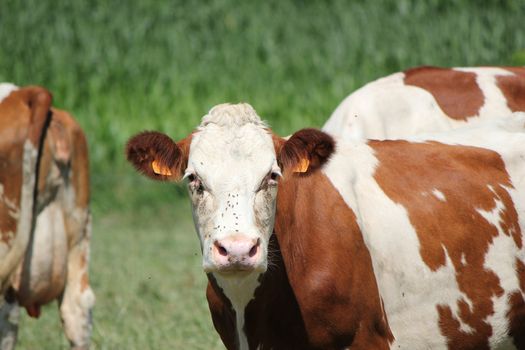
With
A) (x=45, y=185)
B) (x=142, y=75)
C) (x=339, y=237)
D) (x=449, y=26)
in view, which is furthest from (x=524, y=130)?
(x=142, y=75)

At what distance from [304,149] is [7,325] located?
2.83 metres

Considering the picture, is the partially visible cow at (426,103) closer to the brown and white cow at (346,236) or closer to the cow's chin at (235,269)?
the brown and white cow at (346,236)

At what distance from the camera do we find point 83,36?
16828mm

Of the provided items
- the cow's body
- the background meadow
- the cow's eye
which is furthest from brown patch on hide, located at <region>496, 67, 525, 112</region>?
the background meadow

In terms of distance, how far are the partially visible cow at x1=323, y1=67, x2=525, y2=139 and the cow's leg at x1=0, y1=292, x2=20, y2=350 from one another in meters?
2.47

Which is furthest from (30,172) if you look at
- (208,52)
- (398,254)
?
(208,52)

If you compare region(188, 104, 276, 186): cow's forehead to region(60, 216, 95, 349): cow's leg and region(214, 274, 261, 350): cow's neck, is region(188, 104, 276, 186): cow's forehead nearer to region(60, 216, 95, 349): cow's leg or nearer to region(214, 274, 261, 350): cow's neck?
region(214, 274, 261, 350): cow's neck

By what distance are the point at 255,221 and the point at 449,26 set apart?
11.9m

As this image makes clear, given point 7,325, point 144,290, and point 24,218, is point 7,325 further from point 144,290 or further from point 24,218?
point 144,290

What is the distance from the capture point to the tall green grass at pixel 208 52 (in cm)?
1622

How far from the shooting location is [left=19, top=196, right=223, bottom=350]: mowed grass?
822cm

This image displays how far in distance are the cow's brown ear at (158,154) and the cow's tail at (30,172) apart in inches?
78.1

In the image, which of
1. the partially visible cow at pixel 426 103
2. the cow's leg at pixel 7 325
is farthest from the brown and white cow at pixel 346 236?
the cow's leg at pixel 7 325

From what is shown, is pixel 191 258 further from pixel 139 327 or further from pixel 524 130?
pixel 524 130
